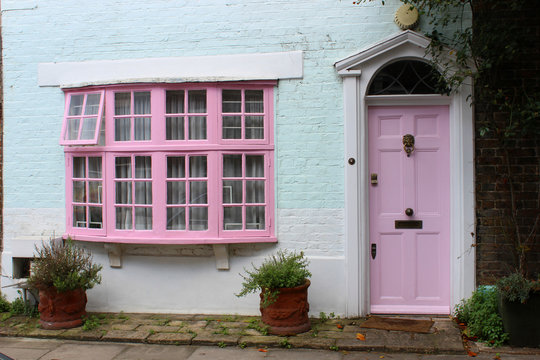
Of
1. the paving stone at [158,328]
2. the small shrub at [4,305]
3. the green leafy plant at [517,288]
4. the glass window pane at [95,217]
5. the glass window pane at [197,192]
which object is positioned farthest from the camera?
the small shrub at [4,305]

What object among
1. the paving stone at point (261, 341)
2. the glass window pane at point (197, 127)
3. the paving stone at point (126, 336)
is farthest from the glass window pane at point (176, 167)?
the paving stone at point (261, 341)

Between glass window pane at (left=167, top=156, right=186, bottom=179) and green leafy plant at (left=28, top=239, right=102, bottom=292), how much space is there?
1371mm

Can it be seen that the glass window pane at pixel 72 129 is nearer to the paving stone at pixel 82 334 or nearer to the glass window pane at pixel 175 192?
the glass window pane at pixel 175 192

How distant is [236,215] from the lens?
19.6 ft

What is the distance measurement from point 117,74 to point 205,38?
1188 mm

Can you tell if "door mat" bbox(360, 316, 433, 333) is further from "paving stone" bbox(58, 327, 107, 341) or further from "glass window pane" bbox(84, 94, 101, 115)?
"glass window pane" bbox(84, 94, 101, 115)

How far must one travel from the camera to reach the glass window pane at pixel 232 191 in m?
5.97

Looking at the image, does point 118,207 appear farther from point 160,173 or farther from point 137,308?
point 137,308

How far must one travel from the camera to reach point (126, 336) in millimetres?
5371

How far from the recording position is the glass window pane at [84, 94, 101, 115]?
20.3 feet

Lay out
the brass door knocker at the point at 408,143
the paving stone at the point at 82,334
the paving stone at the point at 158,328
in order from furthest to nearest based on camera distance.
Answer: the brass door knocker at the point at 408,143
the paving stone at the point at 158,328
the paving stone at the point at 82,334

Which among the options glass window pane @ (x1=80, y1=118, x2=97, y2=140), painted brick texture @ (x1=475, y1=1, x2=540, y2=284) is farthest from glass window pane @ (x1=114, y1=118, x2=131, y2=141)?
→ painted brick texture @ (x1=475, y1=1, x2=540, y2=284)

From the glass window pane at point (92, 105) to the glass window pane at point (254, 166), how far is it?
2.00 meters

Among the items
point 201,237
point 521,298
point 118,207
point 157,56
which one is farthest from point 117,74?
point 521,298
